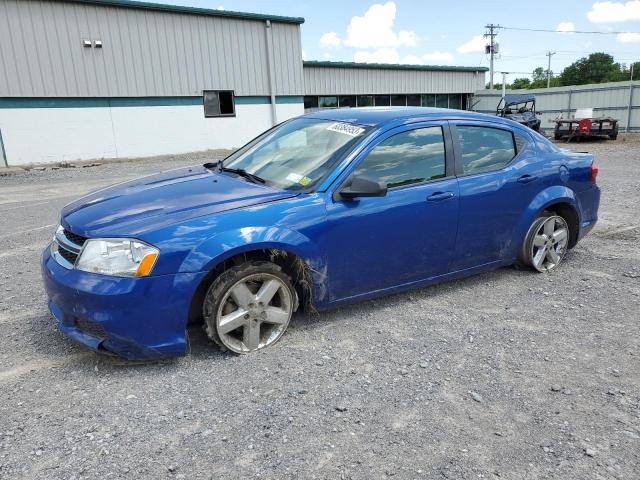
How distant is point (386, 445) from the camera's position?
2539 millimetres

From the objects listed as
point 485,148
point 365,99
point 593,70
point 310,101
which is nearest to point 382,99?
point 365,99

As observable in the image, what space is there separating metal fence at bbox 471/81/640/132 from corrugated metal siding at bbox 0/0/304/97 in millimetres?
15960

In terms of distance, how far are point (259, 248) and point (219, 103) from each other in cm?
2045

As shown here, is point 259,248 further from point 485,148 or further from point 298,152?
point 485,148

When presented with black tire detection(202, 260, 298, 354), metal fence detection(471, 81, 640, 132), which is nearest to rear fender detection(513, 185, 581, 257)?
black tire detection(202, 260, 298, 354)

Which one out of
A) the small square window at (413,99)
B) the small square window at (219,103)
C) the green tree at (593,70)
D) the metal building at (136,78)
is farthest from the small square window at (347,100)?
the green tree at (593,70)

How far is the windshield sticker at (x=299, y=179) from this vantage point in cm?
364

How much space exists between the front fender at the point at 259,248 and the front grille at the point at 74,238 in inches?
27.1

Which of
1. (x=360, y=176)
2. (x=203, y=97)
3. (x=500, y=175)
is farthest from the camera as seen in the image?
(x=203, y=97)

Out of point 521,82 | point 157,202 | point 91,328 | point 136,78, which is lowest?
point 91,328

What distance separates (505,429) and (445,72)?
113ft

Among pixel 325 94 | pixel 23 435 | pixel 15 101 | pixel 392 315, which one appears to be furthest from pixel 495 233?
pixel 325 94

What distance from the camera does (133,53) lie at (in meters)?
19.6

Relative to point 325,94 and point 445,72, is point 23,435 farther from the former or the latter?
point 445,72
